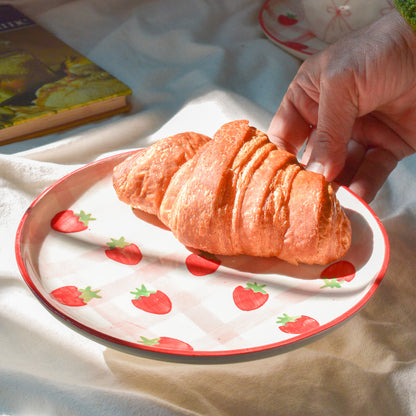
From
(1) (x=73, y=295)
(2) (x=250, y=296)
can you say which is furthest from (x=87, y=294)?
(2) (x=250, y=296)

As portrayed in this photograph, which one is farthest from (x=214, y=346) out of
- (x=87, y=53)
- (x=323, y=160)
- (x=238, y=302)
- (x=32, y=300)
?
(x=87, y=53)

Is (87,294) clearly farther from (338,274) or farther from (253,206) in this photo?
(338,274)

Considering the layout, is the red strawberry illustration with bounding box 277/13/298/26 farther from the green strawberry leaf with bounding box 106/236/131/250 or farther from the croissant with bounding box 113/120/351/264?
the green strawberry leaf with bounding box 106/236/131/250

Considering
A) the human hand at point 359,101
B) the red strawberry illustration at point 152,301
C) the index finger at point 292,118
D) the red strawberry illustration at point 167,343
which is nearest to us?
the red strawberry illustration at point 167,343

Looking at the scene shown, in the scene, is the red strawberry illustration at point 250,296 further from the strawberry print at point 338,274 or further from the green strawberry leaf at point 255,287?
the strawberry print at point 338,274

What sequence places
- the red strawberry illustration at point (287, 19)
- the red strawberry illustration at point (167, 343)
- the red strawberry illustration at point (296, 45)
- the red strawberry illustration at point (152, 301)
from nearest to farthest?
the red strawberry illustration at point (167, 343)
the red strawberry illustration at point (152, 301)
the red strawberry illustration at point (296, 45)
the red strawberry illustration at point (287, 19)

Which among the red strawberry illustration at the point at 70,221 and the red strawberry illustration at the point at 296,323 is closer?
the red strawberry illustration at the point at 296,323

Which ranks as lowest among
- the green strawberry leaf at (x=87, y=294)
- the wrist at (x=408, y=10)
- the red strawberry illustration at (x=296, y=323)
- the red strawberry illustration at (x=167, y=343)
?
the green strawberry leaf at (x=87, y=294)

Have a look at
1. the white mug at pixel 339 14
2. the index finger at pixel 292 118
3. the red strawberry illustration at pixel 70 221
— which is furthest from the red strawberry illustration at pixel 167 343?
the white mug at pixel 339 14
